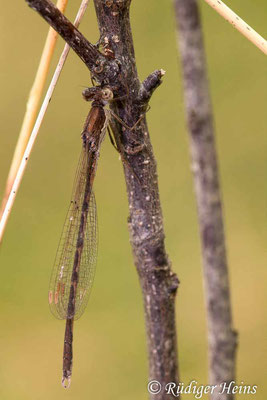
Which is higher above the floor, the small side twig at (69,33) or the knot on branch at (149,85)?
the small side twig at (69,33)

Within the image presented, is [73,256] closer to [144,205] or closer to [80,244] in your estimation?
[80,244]

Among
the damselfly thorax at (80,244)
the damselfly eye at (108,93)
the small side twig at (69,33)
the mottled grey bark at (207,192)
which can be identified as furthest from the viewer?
the damselfly thorax at (80,244)

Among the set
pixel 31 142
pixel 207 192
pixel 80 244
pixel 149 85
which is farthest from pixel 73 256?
pixel 207 192

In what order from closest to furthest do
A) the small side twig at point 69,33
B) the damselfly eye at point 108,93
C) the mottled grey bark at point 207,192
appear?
the mottled grey bark at point 207,192 < the small side twig at point 69,33 < the damselfly eye at point 108,93

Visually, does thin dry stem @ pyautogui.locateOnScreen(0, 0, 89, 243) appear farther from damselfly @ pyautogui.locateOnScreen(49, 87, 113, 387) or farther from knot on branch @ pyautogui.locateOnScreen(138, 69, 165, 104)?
damselfly @ pyautogui.locateOnScreen(49, 87, 113, 387)

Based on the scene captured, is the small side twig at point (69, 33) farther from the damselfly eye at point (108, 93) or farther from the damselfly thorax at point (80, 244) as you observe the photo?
the damselfly thorax at point (80, 244)

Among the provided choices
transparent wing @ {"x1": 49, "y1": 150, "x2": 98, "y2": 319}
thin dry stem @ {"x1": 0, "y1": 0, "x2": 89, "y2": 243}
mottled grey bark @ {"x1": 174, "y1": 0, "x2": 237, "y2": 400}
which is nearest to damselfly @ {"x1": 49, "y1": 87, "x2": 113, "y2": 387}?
transparent wing @ {"x1": 49, "y1": 150, "x2": 98, "y2": 319}

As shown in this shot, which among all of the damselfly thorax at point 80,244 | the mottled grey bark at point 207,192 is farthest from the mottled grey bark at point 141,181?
the damselfly thorax at point 80,244
